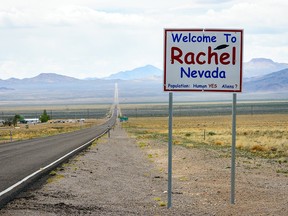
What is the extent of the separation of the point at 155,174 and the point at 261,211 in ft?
21.3

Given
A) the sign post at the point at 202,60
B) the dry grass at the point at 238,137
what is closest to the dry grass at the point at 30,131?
the dry grass at the point at 238,137

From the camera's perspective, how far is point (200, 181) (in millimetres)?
13469

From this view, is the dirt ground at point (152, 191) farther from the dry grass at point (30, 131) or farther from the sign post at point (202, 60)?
the dry grass at point (30, 131)

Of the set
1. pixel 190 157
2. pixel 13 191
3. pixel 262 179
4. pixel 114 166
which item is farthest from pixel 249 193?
pixel 190 157

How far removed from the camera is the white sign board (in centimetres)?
895

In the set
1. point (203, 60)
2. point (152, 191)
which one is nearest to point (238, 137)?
point (152, 191)

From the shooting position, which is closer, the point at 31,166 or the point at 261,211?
the point at 261,211

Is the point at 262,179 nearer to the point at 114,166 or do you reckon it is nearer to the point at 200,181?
the point at 200,181

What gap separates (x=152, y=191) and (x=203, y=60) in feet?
13.0

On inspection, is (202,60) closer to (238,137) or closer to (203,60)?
(203,60)

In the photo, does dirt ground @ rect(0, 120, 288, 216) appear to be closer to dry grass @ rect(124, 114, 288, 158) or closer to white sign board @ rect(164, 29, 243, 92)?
white sign board @ rect(164, 29, 243, 92)

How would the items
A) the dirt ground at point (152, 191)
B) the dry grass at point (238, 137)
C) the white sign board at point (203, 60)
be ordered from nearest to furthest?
1. the white sign board at point (203, 60)
2. the dirt ground at point (152, 191)
3. the dry grass at point (238, 137)

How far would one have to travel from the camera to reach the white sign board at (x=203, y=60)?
8945 millimetres

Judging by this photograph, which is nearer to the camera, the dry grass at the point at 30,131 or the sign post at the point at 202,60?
the sign post at the point at 202,60
